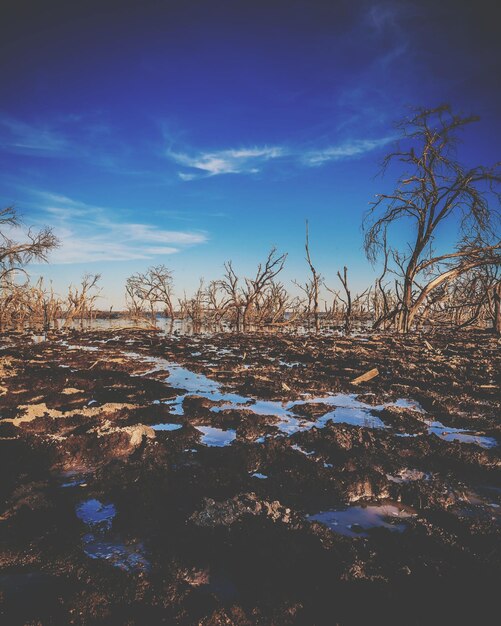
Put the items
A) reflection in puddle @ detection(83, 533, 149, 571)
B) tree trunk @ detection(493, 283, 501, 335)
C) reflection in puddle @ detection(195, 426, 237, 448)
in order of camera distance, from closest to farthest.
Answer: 1. reflection in puddle @ detection(83, 533, 149, 571)
2. reflection in puddle @ detection(195, 426, 237, 448)
3. tree trunk @ detection(493, 283, 501, 335)

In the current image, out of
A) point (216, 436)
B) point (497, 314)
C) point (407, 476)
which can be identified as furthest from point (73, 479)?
point (497, 314)

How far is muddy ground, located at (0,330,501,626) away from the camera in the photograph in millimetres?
1185

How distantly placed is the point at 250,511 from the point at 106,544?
2.31 feet

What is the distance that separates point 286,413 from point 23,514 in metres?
2.49

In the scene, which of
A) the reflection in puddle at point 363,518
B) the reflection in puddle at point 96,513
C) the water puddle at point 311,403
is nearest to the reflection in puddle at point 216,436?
the water puddle at point 311,403

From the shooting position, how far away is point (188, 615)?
114 cm

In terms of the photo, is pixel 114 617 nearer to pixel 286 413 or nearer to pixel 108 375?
pixel 286 413

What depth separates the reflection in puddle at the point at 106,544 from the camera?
1.41 m

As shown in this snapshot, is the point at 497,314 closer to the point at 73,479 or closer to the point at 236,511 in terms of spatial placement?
the point at 236,511

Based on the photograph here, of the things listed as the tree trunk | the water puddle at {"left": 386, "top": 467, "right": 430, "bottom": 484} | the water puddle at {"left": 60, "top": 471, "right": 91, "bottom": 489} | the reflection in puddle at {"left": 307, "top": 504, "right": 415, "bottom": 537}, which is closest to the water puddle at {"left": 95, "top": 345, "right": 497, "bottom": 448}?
the water puddle at {"left": 386, "top": 467, "right": 430, "bottom": 484}

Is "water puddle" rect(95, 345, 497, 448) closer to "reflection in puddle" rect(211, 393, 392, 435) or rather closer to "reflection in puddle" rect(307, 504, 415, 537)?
"reflection in puddle" rect(211, 393, 392, 435)

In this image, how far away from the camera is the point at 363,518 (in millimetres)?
1743

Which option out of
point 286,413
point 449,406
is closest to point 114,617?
point 286,413

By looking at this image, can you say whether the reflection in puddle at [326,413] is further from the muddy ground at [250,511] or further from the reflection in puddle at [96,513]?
the reflection in puddle at [96,513]
